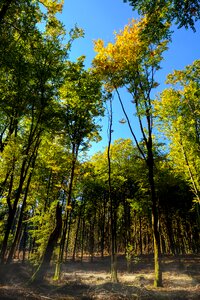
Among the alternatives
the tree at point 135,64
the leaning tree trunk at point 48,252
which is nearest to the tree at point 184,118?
the tree at point 135,64

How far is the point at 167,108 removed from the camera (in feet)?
72.6

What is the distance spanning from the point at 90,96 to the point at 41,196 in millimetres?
12371

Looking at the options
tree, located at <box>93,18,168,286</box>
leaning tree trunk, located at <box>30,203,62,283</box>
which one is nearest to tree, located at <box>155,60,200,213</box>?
tree, located at <box>93,18,168,286</box>

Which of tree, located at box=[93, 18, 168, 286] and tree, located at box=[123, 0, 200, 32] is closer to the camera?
tree, located at box=[123, 0, 200, 32]

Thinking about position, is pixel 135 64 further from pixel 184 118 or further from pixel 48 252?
pixel 48 252

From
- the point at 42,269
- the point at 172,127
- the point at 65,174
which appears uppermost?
the point at 172,127

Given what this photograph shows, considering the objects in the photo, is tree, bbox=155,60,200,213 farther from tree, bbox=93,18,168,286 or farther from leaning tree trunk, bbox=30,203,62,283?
leaning tree trunk, bbox=30,203,62,283

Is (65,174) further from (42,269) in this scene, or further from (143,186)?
(42,269)

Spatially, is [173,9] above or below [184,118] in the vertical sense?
below

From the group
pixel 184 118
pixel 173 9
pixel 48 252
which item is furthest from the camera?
pixel 184 118

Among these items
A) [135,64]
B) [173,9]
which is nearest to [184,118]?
[135,64]

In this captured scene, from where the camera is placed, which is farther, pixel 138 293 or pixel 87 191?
pixel 87 191

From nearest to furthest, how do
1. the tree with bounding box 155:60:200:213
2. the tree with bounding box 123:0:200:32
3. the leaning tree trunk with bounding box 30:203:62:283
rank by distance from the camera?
the tree with bounding box 123:0:200:32, the leaning tree trunk with bounding box 30:203:62:283, the tree with bounding box 155:60:200:213

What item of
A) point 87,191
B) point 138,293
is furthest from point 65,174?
point 138,293
